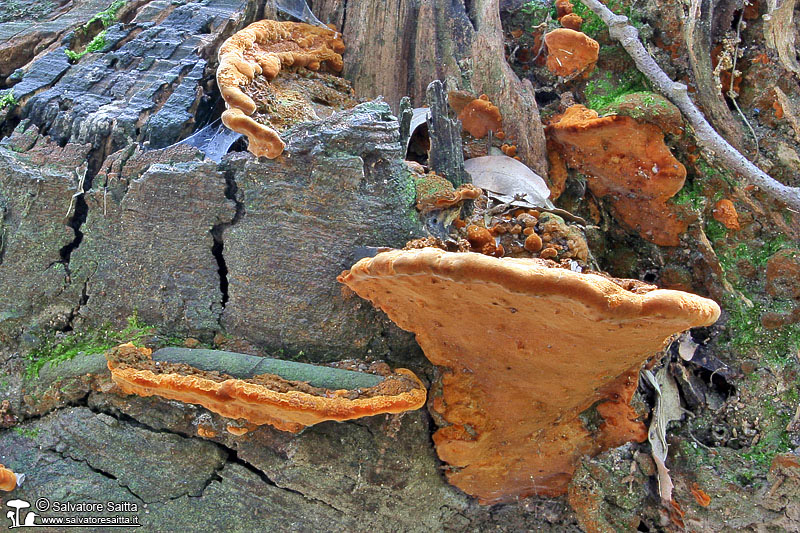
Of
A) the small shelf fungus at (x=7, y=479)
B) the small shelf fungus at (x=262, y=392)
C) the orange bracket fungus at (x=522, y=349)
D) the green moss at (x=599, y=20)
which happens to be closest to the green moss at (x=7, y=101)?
the small shelf fungus at (x=262, y=392)

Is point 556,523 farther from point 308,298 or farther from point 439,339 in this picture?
point 308,298

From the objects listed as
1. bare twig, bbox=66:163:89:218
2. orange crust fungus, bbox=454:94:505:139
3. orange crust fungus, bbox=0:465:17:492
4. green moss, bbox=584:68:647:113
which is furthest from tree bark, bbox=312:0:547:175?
orange crust fungus, bbox=0:465:17:492

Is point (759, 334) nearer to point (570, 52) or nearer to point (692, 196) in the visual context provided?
point (692, 196)

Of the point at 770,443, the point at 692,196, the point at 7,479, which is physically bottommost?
the point at 7,479

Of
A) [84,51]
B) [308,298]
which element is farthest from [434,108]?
[84,51]

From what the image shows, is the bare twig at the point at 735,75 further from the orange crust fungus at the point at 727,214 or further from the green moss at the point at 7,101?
the green moss at the point at 7,101

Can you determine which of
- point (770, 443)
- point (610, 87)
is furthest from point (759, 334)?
point (610, 87)
